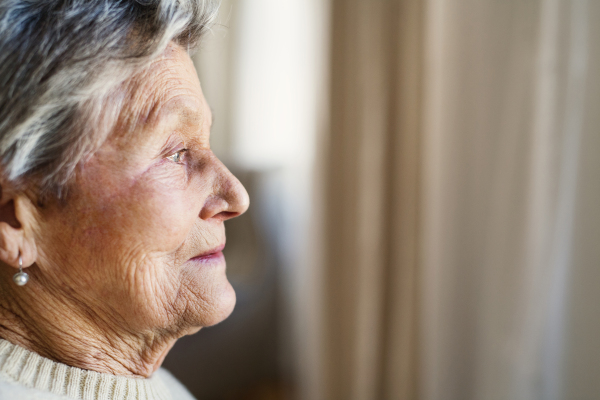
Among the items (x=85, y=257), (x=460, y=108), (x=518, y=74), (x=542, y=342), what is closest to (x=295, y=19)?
(x=460, y=108)

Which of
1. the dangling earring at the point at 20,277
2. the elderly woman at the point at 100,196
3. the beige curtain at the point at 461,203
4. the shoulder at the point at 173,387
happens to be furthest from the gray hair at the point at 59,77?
the beige curtain at the point at 461,203

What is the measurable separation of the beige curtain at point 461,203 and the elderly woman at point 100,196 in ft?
3.30

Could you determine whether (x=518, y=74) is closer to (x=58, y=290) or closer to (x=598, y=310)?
(x=598, y=310)

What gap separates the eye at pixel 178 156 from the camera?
0.71 metres

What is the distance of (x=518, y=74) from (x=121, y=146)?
119 cm

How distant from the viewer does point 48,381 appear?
0.64m

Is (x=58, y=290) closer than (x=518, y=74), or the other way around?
(x=58, y=290)

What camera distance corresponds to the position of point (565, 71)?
1.28 metres

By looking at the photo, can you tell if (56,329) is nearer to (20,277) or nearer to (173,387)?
(20,277)

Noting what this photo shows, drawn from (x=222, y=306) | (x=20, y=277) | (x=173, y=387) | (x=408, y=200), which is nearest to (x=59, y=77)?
(x=20, y=277)

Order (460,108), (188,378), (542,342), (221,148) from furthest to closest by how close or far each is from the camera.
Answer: (221,148)
(188,378)
(460,108)
(542,342)

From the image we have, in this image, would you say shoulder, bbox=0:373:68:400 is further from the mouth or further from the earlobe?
the mouth

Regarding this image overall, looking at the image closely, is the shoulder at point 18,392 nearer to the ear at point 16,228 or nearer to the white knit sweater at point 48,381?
the white knit sweater at point 48,381

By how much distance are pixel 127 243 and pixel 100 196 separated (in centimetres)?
7
